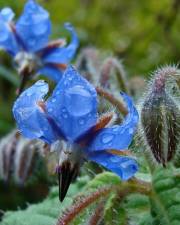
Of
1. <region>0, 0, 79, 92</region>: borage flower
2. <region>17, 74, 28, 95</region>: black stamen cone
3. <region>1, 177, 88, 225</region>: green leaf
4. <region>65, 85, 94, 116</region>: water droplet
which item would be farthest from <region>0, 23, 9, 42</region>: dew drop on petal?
<region>65, 85, 94, 116</region>: water droplet

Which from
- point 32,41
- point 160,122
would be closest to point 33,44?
point 32,41

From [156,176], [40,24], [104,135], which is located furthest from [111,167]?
[40,24]

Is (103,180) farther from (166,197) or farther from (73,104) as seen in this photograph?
(73,104)

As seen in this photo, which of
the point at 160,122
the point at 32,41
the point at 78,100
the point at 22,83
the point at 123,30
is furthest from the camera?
the point at 123,30

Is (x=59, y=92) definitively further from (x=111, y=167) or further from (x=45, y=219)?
(x=45, y=219)

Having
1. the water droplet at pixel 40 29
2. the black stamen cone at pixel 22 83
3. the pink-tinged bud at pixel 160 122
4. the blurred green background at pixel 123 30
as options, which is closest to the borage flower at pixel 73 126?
the pink-tinged bud at pixel 160 122

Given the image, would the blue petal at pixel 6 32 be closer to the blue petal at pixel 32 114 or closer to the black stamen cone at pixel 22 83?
the black stamen cone at pixel 22 83
